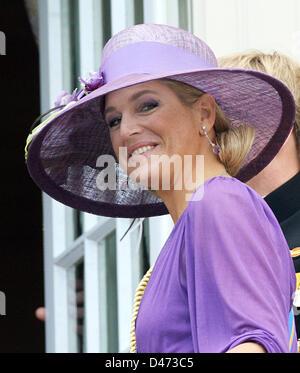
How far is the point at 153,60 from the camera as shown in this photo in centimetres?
227

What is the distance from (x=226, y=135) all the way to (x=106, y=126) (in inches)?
15.1

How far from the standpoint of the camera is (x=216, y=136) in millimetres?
2328

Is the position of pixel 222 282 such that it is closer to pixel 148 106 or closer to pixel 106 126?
pixel 148 106

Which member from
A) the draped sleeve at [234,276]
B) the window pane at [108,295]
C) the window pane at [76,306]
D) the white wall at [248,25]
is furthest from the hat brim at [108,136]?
the window pane at [76,306]

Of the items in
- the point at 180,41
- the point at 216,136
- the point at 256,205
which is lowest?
the point at 256,205

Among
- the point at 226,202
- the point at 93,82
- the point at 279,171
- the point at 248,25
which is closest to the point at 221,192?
the point at 226,202

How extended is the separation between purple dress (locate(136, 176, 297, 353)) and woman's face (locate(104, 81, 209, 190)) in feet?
0.68

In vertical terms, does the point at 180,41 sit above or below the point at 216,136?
above

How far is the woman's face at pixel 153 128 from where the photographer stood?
2215 millimetres

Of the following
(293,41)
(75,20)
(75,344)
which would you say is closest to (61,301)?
(75,344)

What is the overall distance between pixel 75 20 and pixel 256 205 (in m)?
2.91

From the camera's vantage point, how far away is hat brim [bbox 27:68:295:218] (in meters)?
2.29

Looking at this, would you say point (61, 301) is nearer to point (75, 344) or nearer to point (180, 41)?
point (75, 344)

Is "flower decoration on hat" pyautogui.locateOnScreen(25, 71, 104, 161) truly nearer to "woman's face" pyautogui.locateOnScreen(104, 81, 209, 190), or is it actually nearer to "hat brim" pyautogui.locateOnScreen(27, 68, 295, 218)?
"hat brim" pyautogui.locateOnScreen(27, 68, 295, 218)
